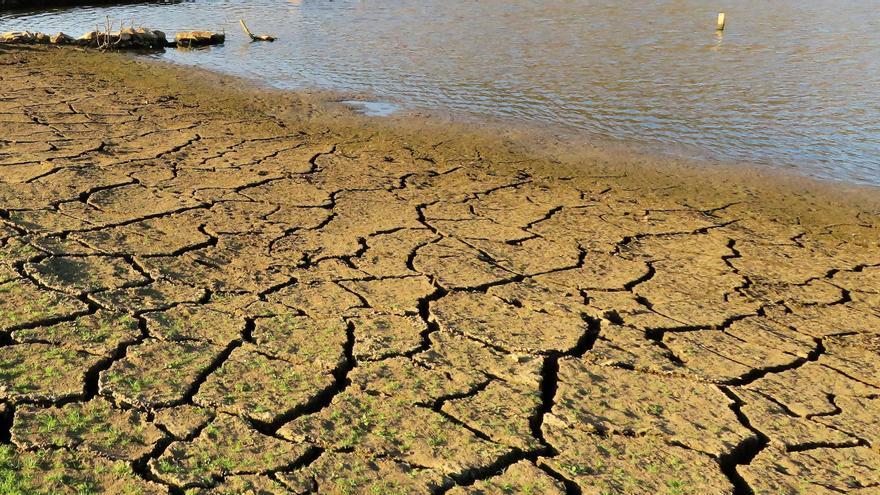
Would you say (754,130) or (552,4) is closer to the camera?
(754,130)

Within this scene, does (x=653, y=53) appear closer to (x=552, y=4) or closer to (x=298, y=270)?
(x=552, y=4)

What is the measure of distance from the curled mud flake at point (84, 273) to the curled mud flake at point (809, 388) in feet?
9.31

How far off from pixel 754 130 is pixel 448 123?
113 inches

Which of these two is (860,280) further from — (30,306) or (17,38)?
(17,38)

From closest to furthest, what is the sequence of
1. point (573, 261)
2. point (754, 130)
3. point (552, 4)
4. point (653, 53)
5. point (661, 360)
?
1. point (661, 360)
2. point (573, 261)
3. point (754, 130)
4. point (653, 53)
5. point (552, 4)

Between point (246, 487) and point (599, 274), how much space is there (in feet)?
8.14

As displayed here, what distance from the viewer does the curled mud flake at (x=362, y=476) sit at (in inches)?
108

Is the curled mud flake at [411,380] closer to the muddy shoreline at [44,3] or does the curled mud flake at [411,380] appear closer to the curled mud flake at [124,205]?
the curled mud flake at [124,205]

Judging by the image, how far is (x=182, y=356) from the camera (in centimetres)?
346

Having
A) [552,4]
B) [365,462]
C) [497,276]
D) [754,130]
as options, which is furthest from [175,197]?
[552,4]

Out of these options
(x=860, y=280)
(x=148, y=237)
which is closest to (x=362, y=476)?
(x=148, y=237)

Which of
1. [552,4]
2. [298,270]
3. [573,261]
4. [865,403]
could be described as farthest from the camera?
[552,4]

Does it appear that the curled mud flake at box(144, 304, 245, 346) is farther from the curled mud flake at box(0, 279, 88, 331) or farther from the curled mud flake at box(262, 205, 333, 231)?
the curled mud flake at box(262, 205, 333, 231)

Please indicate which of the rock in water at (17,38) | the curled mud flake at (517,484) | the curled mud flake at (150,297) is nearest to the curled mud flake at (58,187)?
the curled mud flake at (150,297)
